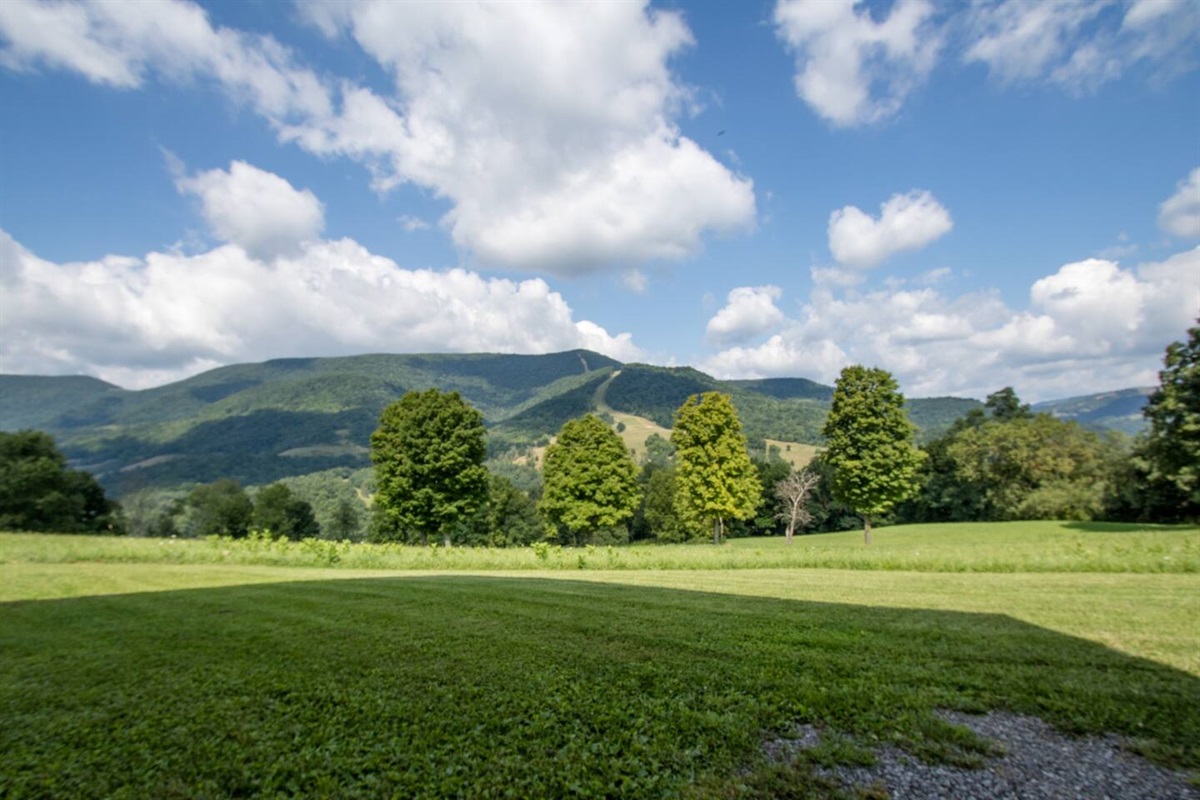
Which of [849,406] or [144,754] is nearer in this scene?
[144,754]

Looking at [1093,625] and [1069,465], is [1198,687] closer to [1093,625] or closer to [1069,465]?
[1093,625]

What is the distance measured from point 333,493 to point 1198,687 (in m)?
156

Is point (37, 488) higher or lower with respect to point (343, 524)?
→ higher

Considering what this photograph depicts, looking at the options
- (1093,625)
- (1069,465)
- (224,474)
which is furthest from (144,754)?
(224,474)

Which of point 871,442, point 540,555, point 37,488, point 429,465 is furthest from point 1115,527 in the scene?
point 37,488

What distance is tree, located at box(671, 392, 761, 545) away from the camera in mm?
39281

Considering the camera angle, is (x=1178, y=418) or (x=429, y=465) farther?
(x=429, y=465)

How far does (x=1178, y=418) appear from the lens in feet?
100

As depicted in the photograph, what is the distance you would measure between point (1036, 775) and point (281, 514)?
77.8m

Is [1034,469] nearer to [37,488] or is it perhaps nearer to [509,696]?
[509,696]

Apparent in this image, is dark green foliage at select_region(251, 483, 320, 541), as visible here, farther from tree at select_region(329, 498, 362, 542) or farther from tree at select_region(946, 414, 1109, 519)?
tree at select_region(946, 414, 1109, 519)

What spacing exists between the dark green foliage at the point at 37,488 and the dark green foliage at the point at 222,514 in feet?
53.2

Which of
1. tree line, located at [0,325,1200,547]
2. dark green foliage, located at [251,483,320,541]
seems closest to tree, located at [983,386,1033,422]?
tree line, located at [0,325,1200,547]

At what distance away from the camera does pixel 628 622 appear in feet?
30.1
